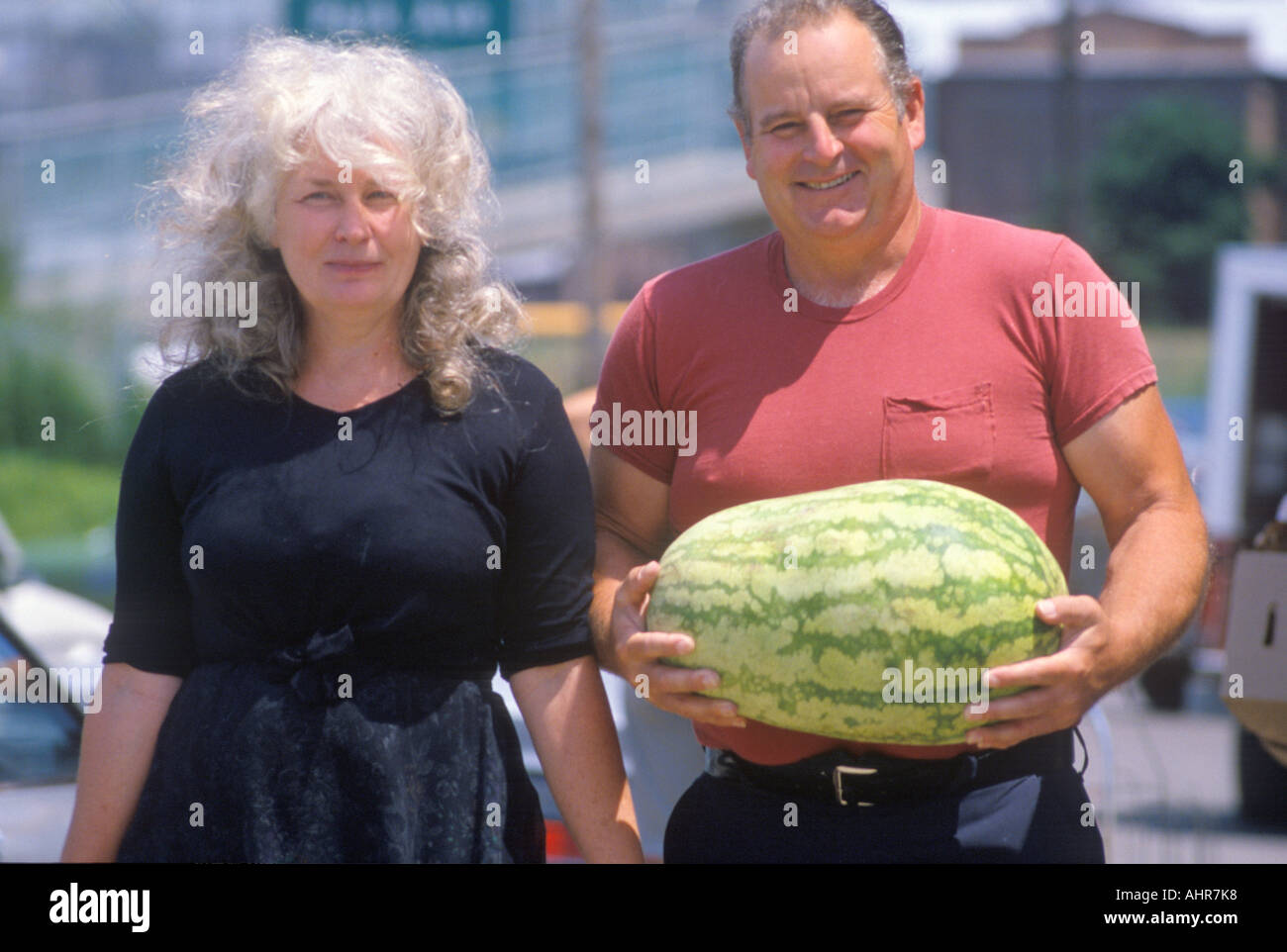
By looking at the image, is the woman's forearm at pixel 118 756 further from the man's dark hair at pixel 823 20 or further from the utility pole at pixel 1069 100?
the utility pole at pixel 1069 100

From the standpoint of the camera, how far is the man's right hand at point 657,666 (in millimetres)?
2230

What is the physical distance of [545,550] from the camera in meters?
2.43

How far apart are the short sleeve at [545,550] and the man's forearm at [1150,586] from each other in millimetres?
841

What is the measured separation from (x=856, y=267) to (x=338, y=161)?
86 centimetres

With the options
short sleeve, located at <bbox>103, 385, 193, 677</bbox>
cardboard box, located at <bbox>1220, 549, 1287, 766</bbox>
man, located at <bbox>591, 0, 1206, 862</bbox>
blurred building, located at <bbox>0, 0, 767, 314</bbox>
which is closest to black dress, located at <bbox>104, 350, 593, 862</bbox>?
short sleeve, located at <bbox>103, 385, 193, 677</bbox>

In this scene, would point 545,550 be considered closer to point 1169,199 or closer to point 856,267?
point 856,267

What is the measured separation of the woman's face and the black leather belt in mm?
1009

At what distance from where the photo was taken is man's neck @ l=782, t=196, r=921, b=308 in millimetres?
2420

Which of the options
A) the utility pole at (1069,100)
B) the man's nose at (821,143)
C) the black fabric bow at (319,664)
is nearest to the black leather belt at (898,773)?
the black fabric bow at (319,664)

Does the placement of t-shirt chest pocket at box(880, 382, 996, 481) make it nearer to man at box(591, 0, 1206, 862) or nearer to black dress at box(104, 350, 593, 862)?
man at box(591, 0, 1206, 862)

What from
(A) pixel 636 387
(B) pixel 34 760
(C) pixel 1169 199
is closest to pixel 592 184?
(B) pixel 34 760

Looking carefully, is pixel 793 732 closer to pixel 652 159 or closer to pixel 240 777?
pixel 240 777

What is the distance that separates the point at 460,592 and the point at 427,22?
7646mm
